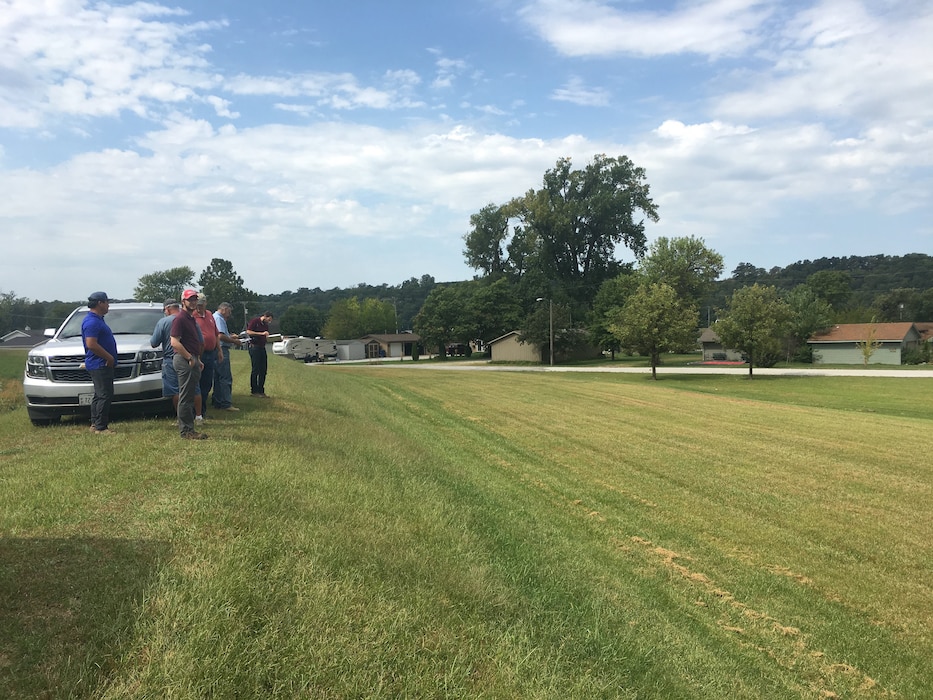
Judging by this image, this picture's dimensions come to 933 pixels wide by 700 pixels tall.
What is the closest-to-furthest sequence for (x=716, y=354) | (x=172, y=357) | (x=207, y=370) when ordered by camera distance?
(x=172, y=357)
(x=207, y=370)
(x=716, y=354)

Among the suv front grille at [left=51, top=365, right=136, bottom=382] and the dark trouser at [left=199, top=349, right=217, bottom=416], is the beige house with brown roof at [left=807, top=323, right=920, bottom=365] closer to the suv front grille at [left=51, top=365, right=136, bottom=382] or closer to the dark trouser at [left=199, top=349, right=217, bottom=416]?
the dark trouser at [left=199, top=349, right=217, bottom=416]

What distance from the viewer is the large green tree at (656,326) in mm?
43625

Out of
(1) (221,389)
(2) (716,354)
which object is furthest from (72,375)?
(2) (716,354)

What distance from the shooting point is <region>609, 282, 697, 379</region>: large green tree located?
43625 millimetres

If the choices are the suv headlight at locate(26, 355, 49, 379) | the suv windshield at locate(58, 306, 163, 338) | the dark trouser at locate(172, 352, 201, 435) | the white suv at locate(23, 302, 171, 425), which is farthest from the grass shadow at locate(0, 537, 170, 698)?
the suv windshield at locate(58, 306, 163, 338)

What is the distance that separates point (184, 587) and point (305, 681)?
0.98m

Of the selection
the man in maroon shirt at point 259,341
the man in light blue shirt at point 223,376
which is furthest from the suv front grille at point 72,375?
the man in maroon shirt at point 259,341

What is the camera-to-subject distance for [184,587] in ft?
11.0

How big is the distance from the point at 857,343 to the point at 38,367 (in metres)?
72.3

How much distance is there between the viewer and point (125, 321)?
396 inches

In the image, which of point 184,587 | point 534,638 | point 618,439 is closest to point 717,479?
point 618,439

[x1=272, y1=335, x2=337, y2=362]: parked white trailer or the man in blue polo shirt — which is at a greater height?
the man in blue polo shirt

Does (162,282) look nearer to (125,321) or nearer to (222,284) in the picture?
(222,284)

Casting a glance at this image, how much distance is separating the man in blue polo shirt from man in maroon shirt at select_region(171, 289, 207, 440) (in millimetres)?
822
